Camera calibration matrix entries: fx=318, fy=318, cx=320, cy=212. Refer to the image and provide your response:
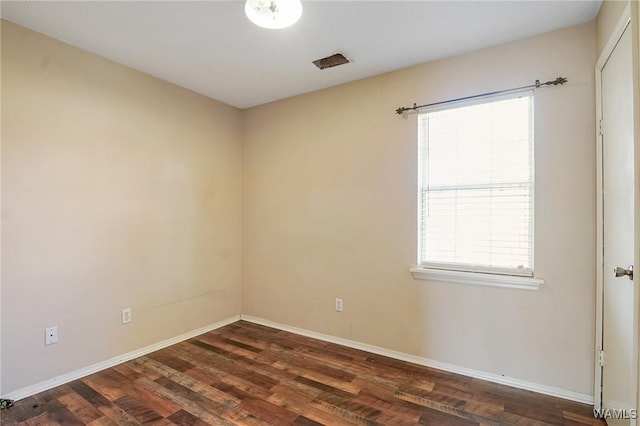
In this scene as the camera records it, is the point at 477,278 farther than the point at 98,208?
No

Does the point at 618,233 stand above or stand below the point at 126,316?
above

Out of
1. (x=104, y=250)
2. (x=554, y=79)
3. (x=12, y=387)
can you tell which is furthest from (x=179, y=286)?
(x=554, y=79)

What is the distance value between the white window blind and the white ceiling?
50 centimetres

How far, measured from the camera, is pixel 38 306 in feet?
7.43

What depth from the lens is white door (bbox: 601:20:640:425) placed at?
1.51 meters

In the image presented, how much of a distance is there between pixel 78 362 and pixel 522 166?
369 cm

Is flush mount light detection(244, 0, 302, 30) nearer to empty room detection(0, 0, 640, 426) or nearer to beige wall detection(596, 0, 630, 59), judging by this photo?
empty room detection(0, 0, 640, 426)

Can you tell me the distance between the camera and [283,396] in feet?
7.27

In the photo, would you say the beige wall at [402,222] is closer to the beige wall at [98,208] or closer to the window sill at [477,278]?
the window sill at [477,278]

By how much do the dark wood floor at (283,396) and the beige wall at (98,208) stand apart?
0.38m

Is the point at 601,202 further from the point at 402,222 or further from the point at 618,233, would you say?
the point at 402,222

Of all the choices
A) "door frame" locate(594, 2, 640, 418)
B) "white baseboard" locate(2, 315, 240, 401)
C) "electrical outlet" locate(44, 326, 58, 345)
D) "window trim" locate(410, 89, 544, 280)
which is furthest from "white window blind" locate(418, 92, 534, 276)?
"electrical outlet" locate(44, 326, 58, 345)

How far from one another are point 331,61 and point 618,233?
2.24 metres

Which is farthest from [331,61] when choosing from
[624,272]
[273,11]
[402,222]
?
[624,272]
